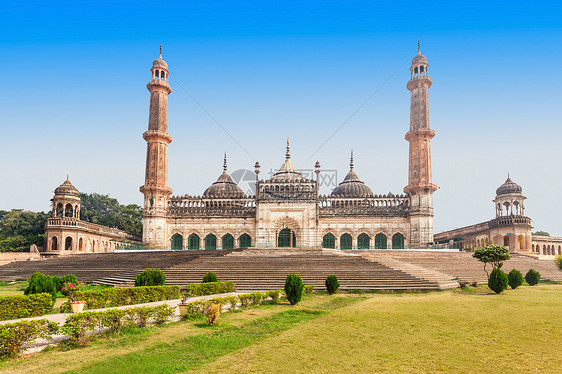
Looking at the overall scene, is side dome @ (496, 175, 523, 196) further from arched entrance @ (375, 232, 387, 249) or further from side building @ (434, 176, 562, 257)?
arched entrance @ (375, 232, 387, 249)

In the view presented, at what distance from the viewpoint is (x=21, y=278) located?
26484 mm

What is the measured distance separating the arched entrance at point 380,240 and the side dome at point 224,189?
49.7 ft

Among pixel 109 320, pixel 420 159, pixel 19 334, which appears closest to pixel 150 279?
pixel 109 320

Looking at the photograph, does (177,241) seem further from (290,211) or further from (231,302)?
(231,302)

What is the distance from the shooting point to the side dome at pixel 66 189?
41000 millimetres

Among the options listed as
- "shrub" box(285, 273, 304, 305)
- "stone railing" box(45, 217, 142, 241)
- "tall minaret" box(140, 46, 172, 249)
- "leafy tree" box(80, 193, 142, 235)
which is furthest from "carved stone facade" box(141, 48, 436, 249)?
"shrub" box(285, 273, 304, 305)

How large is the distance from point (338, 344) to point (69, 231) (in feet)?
119

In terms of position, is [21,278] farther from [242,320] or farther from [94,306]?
[242,320]

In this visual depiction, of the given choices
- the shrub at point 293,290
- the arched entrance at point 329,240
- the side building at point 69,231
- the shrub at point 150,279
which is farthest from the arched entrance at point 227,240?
the shrub at point 293,290

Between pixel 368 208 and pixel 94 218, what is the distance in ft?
116

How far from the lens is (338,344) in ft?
32.8

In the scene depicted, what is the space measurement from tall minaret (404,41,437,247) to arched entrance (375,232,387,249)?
8.54ft

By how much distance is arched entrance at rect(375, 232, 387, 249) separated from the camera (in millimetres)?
43094

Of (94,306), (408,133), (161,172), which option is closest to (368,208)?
(408,133)
